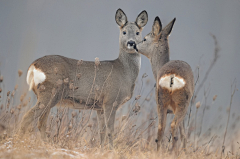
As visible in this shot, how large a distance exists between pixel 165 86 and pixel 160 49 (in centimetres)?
135

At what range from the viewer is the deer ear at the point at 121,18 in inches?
265

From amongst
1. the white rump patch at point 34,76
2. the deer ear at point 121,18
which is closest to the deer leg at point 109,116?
the white rump patch at point 34,76

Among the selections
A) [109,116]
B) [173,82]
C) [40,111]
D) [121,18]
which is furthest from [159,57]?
[40,111]

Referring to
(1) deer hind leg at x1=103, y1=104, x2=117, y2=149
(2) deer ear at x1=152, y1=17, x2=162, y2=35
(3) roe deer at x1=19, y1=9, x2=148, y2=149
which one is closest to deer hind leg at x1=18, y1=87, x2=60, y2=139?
(3) roe deer at x1=19, y1=9, x2=148, y2=149

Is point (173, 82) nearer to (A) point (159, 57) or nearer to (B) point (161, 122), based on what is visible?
(B) point (161, 122)

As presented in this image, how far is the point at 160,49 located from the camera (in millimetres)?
5590

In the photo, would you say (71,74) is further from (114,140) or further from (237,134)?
(237,134)

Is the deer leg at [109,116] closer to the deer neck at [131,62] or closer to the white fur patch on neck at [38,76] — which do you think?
the deer neck at [131,62]

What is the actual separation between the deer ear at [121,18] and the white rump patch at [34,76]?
8.06 ft

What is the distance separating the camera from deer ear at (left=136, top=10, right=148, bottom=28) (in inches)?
267

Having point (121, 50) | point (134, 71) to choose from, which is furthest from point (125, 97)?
point (121, 50)

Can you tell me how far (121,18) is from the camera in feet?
22.3

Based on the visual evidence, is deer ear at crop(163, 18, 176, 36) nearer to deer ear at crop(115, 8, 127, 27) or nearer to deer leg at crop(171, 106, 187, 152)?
deer ear at crop(115, 8, 127, 27)

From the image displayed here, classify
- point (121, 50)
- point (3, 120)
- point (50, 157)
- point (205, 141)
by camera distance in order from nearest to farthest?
1. point (50, 157)
2. point (3, 120)
3. point (205, 141)
4. point (121, 50)
